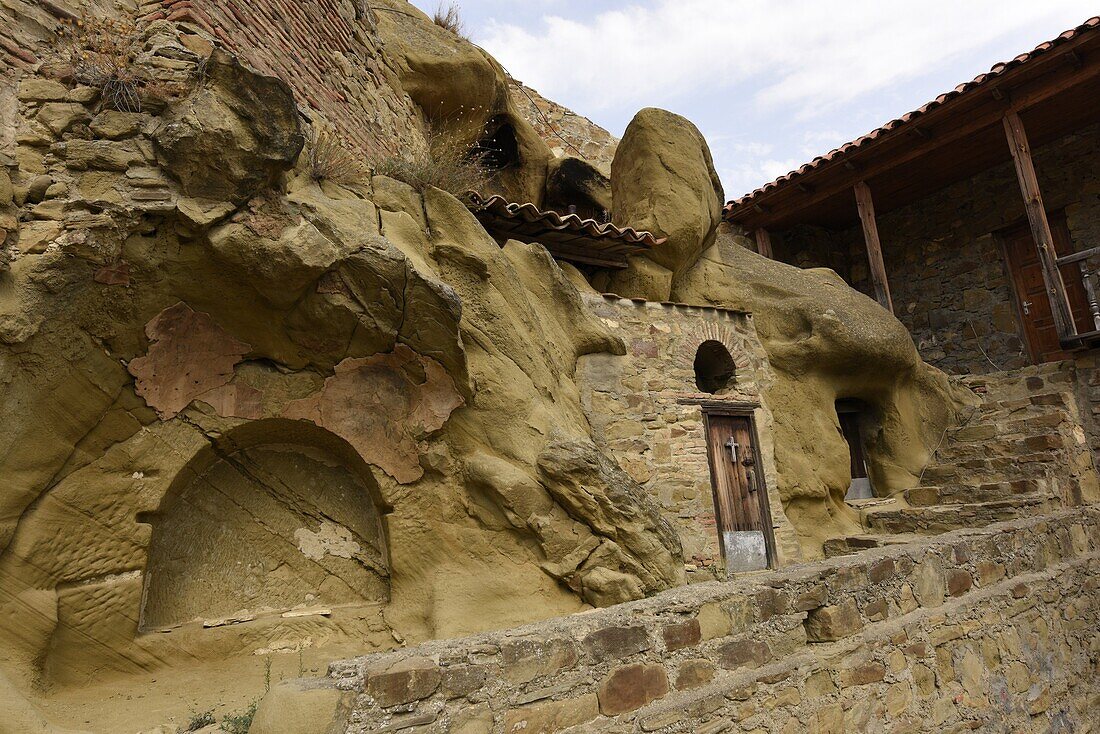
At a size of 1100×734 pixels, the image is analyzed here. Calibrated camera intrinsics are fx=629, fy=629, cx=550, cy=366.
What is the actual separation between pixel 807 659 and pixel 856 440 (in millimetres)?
6259

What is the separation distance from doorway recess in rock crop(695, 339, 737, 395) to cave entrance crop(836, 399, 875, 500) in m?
2.23

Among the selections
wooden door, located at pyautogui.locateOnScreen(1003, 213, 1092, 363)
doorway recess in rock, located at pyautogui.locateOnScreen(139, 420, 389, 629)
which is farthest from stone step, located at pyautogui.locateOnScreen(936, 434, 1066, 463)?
doorway recess in rock, located at pyautogui.locateOnScreen(139, 420, 389, 629)

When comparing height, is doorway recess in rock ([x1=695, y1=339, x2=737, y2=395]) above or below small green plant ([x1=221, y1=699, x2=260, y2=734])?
above

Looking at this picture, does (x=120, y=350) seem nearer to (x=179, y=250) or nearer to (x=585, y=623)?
(x=179, y=250)

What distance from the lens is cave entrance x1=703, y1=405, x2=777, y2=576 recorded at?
6676 mm

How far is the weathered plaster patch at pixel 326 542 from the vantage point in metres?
4.06

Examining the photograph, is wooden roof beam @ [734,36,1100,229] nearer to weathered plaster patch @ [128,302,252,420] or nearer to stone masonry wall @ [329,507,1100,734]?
stone masonry wall @ [329,507,1100,734]

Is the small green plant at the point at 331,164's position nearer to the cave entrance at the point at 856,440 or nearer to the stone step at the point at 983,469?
the cave entrance at the point at 856,440

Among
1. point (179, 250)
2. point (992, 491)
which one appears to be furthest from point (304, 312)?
point (992, 491)

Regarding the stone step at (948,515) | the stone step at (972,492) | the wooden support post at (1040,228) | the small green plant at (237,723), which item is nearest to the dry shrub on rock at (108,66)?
the small green plant at (237,723)

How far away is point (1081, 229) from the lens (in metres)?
9.77

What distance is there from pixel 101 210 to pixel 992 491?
352 inches

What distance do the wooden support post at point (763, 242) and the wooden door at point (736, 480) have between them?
5.44 m

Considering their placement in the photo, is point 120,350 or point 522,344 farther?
point 522,344
